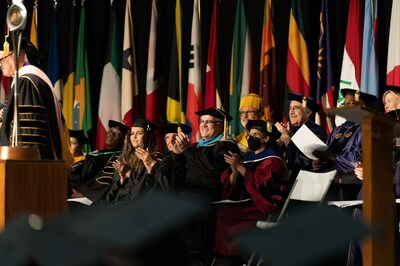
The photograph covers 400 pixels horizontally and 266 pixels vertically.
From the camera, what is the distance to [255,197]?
6914mm

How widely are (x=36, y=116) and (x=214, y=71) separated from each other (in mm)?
4108

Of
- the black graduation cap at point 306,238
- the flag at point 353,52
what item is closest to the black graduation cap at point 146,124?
the flag at point 353,52

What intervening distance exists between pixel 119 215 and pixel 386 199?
5.46 feet

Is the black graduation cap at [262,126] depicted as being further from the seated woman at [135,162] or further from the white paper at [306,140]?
the seated woman at [135,162]

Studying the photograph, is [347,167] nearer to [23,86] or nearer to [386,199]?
[23,86]

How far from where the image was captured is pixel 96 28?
35.2 ft

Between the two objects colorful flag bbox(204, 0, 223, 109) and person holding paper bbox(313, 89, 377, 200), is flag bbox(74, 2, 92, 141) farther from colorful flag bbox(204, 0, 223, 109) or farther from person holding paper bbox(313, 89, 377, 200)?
person holding paper bbox(313, 89, 377, 200)

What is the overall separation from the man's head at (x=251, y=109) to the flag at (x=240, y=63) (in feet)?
3.06

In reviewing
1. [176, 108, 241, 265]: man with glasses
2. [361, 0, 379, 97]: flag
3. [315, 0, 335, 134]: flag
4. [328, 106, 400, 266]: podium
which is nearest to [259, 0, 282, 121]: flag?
[315, 0, 335, 134]: flag

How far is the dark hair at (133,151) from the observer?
25.6 feet

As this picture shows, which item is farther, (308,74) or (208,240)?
(308,74)

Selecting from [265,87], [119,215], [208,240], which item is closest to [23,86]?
[208,240]

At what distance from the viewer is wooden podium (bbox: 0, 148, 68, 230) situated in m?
3.69

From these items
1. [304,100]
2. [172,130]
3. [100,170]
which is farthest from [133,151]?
[304,100]
